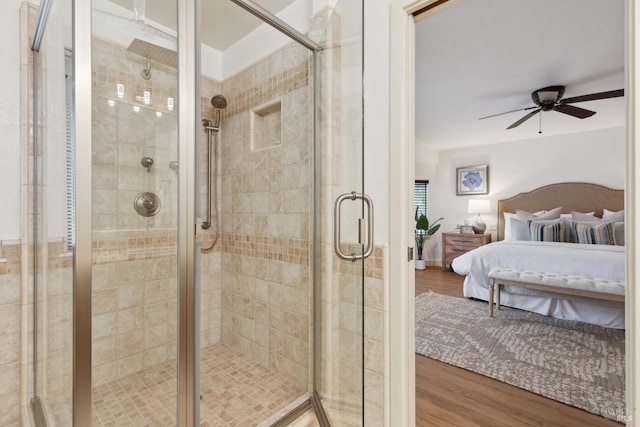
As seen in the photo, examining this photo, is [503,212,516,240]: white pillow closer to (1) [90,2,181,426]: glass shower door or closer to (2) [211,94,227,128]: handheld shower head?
(2) [211,94,227,128]: handheld shower head

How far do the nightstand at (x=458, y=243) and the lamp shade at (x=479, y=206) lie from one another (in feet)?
1.57

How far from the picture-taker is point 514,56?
2535 mm

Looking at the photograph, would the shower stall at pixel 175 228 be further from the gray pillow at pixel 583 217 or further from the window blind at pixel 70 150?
the gray pillow at pixel 583 217

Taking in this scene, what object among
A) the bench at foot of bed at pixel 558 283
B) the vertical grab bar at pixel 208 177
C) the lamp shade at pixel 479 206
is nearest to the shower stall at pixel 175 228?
the vertical grab bar at pixel 208 177

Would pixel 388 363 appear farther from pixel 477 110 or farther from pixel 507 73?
pixel 477 110

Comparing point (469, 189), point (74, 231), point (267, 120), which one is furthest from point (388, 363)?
point (469, 189)

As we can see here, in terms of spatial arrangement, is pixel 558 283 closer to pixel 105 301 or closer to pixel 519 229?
pixel 519 229

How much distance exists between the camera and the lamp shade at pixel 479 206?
17.9ft

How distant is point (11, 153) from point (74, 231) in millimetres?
1054

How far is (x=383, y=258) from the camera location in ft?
4.42

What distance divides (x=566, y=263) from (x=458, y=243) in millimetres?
2457

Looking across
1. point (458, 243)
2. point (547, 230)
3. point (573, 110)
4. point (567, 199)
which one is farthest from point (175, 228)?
point (567, 199)

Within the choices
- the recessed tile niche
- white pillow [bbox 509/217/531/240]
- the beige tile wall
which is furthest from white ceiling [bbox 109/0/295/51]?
white pillow [bbox 509/217/531/240]

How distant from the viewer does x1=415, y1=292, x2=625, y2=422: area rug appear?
191cm
